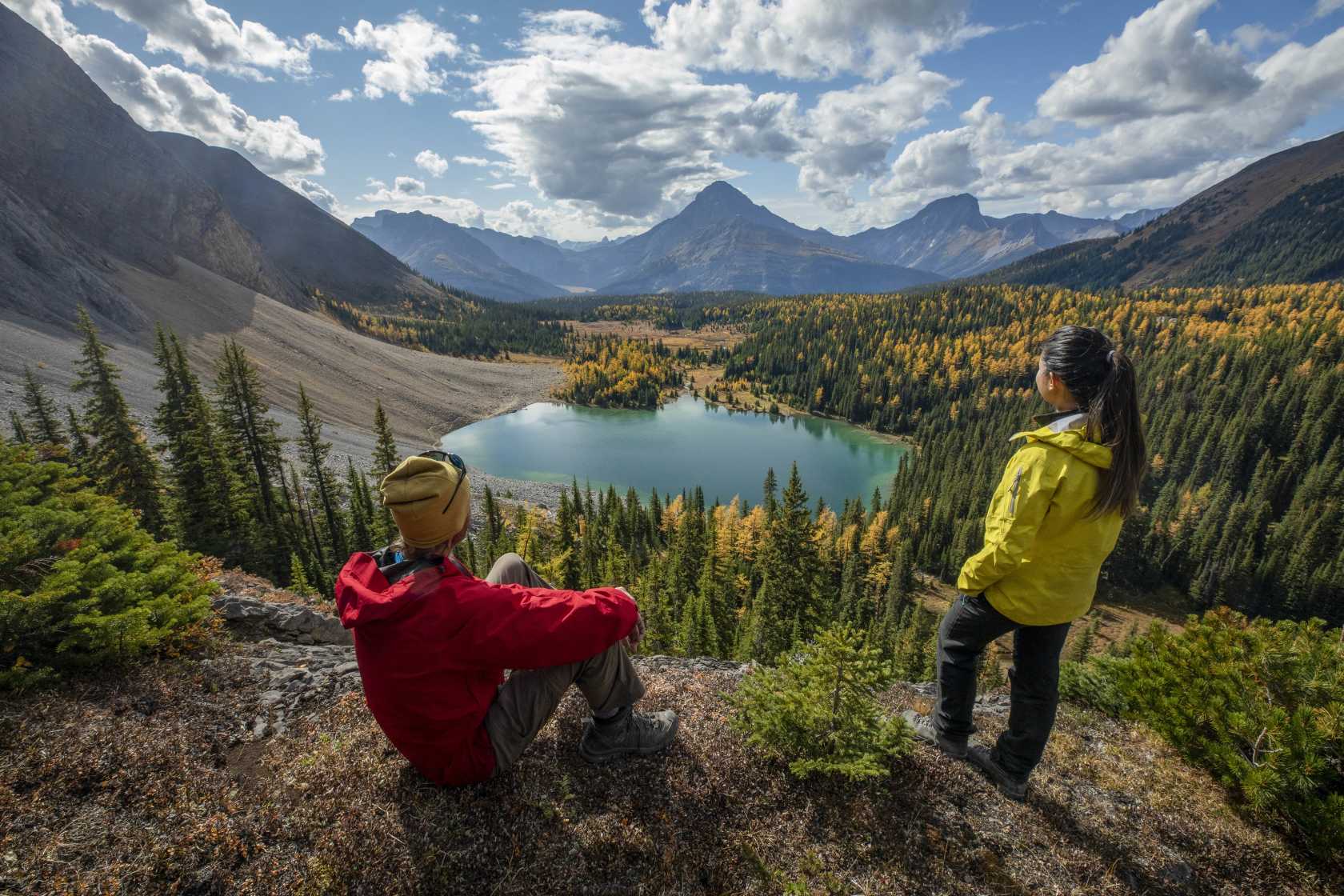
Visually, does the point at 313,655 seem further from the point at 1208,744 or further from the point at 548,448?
the point at 548,448

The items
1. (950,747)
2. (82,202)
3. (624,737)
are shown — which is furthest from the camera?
(82,202)

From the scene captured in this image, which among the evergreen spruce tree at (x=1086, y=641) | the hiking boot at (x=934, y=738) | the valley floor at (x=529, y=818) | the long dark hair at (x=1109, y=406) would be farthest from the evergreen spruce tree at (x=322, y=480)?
the evergreen spruce tree at (x=1086, y=641)

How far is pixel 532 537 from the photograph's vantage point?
3628 cm

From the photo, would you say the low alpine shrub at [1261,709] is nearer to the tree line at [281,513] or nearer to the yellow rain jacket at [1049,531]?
the yellow rain jacket at [1049,531]

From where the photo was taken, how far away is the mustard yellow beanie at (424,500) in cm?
318

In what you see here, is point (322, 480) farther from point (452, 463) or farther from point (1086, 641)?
point (1086, 641)

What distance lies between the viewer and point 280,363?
286ft

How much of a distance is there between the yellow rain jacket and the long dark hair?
0.09 meters

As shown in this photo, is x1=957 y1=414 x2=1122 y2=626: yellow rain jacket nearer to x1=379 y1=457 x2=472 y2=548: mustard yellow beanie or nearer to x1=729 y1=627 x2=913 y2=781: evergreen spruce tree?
x1=729 y1=627 x2=913 y2=781: evergreen spruce tree

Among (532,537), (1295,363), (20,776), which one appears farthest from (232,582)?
(1295,363)

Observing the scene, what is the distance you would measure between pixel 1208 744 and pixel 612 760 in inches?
229

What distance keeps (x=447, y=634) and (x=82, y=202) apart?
155935 millimetres

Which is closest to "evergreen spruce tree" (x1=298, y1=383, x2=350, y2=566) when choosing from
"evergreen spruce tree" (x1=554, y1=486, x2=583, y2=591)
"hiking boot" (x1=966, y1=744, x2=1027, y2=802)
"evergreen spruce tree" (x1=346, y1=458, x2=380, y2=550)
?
"evergreen spruce tree" (x1=346, y1=458, x2=380, y2=550)

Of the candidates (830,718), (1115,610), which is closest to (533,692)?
(830,718)
